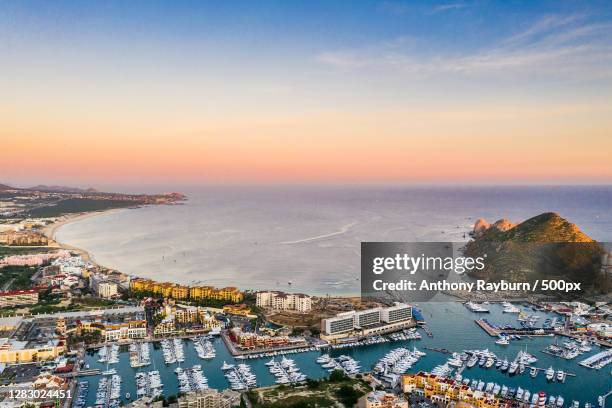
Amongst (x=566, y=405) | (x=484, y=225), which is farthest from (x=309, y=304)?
(x=484, y=225)

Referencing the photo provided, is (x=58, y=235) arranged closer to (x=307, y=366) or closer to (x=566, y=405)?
(x=307, y=366)

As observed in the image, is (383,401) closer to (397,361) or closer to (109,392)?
(397,361)

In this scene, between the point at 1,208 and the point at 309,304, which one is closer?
the point at 309,304

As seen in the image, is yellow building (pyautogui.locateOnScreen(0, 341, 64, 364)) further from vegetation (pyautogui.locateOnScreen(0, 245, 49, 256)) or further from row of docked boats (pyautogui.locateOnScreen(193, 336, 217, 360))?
vegetation (pyautogui.locateOnScreen(0, 245, 49, 256))

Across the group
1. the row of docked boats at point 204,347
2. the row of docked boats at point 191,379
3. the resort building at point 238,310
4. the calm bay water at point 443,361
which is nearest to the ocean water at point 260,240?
the resort building at point 238,310

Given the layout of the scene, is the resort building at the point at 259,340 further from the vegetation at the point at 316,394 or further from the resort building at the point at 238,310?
the vegetation at the point at 316,394

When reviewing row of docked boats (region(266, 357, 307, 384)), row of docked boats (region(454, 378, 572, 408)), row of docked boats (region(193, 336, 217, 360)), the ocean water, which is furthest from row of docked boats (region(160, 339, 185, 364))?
the ocean water
